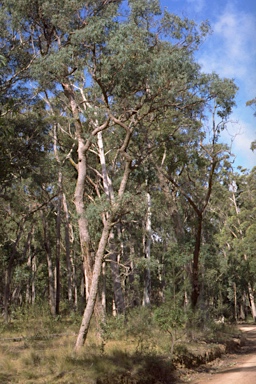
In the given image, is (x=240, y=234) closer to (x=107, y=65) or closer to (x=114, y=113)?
(x=114, y=113)

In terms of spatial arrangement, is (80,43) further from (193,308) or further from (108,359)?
Answer: (193,308)

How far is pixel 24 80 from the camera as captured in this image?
1736 centimetres

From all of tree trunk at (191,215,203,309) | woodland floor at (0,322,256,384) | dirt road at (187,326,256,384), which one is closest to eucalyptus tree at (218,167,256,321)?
tree trunk at (191,215,203,309)

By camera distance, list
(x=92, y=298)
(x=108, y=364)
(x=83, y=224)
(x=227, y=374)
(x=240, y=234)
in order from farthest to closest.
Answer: (x=240, y=234), (x=83, y=224), (x=92, y=298), (x=227, y=374), (x=108, y=364)

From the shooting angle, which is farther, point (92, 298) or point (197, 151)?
point (197, 151)

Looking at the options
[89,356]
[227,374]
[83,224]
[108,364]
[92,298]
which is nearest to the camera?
[108,364]

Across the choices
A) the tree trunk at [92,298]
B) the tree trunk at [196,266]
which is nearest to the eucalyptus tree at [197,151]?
the tree trunk at [196,266]

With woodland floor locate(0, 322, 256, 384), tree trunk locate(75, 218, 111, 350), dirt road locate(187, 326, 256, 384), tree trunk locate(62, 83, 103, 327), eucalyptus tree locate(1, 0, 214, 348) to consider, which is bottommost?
dirt road locate(187, 326, 256, 384)

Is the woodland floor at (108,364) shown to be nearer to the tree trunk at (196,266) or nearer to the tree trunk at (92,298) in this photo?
the tree trunk at (92,298)

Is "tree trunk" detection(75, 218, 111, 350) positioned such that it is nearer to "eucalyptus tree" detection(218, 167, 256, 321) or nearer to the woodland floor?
the woodland floor

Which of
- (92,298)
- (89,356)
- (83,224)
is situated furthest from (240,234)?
(89,356)

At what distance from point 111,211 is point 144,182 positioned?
1128cm

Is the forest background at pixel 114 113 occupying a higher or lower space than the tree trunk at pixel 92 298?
higher

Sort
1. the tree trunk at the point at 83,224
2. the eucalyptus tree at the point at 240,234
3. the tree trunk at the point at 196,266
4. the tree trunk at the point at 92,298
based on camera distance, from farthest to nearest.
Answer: the eucalyptus tree at the point at 240,234
the tree trunk at the point at 196,266
the tree trunk at the point at 83,224
the tree trunk at the point at 92,298
